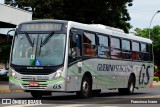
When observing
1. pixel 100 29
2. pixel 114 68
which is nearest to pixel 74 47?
pixel 100 29

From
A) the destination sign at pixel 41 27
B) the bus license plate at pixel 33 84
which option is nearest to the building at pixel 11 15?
the destination sign at pixel 41 27

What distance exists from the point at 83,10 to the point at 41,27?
32.5m

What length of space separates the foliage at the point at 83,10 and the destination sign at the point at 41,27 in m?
31.1

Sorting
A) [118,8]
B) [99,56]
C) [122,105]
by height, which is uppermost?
[118,8]

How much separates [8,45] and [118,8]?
17.7 metres

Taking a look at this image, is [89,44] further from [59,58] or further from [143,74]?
[143,74]

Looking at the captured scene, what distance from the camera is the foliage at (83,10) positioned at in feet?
167

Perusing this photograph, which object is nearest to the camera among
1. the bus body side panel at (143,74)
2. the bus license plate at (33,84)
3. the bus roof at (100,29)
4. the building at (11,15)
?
the bus license plate at (33,84)

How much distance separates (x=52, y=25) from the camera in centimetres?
1905

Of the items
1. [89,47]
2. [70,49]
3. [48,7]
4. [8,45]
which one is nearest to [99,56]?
[89,47]

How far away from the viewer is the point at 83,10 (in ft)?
169

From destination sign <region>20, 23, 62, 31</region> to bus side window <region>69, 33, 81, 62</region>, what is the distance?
0.63 metres

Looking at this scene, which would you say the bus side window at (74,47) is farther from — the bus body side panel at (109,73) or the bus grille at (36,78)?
the bus grille at (36,78)

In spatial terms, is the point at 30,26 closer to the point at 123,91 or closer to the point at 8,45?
the point at 123,91
